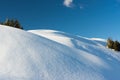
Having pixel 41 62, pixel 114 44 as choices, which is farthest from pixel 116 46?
pixel 41 62

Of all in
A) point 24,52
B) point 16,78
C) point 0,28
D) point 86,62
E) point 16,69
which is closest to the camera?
point 16,78

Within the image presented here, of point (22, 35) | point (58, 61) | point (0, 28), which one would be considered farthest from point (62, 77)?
point (0, 28)

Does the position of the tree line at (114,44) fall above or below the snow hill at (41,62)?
above

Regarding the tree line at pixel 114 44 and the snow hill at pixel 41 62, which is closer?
the snow hill at pixel 41 62

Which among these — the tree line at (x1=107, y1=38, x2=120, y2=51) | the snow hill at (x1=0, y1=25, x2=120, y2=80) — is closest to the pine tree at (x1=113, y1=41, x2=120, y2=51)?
the tree line at (x1=107, y1=38, x2=120, y2=51)

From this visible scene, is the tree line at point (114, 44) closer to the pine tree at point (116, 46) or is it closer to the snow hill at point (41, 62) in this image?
the pine tree at point (116, 46)

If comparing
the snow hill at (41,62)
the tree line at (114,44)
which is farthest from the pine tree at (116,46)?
the snow hill at (41,62)

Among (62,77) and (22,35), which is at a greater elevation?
(22,35)

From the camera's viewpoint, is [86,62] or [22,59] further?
[86,62]

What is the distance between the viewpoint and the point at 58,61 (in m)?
16.7

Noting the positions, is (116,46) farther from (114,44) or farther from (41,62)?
(41,62)

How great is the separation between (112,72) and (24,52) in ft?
23.0

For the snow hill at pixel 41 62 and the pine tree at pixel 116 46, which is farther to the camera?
the pine tree at pixel 116 46

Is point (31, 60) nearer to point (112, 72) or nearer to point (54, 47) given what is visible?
point (54, 47)
